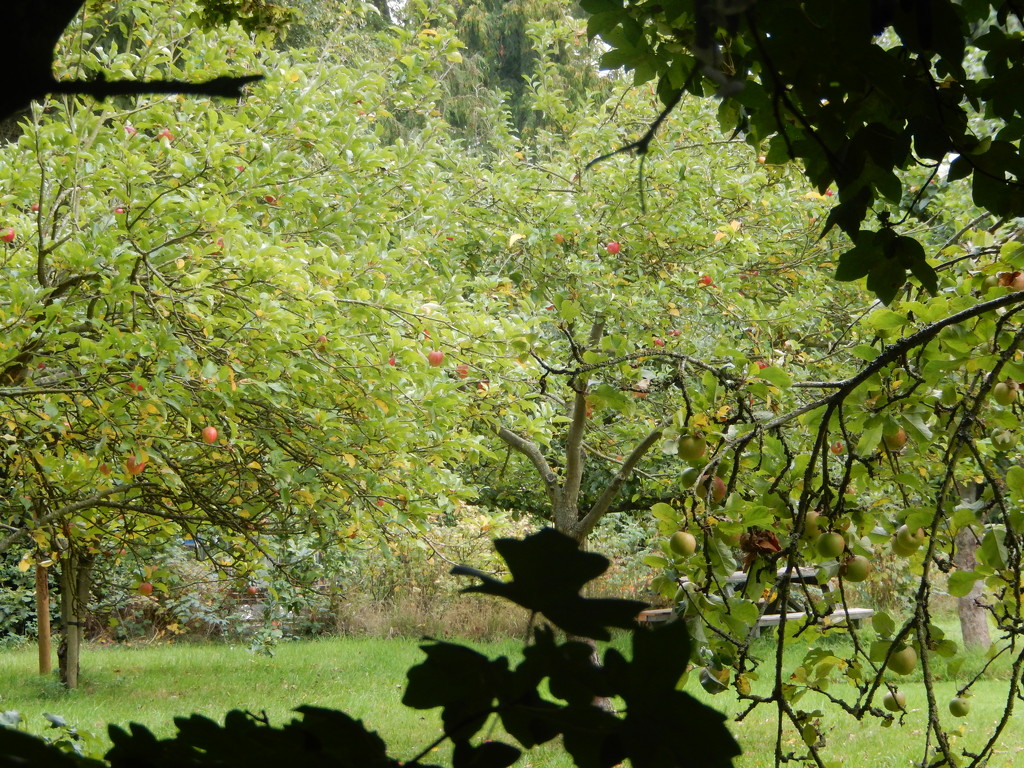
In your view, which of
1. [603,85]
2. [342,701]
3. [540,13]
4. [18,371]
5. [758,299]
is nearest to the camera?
[18,371]

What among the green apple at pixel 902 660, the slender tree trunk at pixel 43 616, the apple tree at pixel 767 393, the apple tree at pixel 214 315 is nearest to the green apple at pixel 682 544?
the apple tree at pixel 767 393

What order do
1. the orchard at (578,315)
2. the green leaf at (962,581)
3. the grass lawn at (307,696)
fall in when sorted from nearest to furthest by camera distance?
the orchard at (578,315) < the green leaf at (962,581) < the grass lawn at (307,696)

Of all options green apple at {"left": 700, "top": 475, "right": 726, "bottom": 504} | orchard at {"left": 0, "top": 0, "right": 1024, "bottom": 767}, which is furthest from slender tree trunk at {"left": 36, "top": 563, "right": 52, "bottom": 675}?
green apple at {"left": 700, "top": 475, "right": 726, "bottom": 504}

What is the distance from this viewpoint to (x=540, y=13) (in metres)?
14.1

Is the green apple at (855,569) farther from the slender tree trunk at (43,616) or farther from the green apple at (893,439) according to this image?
the slender tree trunk at (43,616)

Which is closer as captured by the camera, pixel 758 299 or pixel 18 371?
pixel 18 371

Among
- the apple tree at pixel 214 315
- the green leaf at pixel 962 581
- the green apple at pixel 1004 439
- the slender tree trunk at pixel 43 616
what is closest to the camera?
the green leaf at pixel 962 581

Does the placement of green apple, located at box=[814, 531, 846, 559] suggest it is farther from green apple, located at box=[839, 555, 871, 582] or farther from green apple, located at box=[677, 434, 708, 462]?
green apple, located at box=[677, 434, 708, 462]

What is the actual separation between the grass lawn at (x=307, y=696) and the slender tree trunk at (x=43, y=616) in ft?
0.56

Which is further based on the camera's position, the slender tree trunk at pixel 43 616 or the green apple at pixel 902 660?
the slender tree trunk at pixel 43 616

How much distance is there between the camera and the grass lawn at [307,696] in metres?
6.21

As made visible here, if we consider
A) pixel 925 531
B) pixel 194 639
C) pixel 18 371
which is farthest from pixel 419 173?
pixel 194 639

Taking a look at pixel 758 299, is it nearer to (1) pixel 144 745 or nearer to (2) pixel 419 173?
(2) pixel 419 173

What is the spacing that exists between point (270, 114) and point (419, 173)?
874 mm
